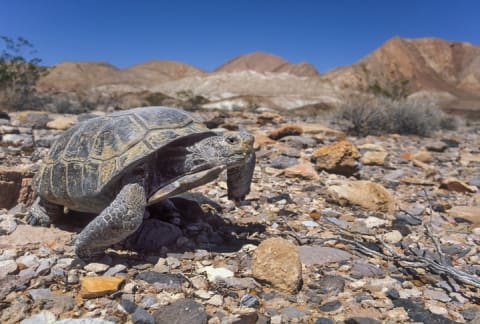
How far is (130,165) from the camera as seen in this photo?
2430 millimetres

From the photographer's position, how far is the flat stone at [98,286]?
2068mm

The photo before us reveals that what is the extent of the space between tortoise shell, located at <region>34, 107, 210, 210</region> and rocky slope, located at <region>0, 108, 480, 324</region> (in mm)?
429

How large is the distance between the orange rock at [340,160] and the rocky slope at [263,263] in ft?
2.40

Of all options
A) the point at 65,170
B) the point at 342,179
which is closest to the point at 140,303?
the point at 65,170

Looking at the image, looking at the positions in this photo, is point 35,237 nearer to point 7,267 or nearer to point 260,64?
point 7,267

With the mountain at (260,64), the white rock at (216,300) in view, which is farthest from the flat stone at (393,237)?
the mountain at (260,64)

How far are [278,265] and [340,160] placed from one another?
3135 mm

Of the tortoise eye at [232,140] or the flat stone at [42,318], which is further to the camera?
the tortoise eye at [232,140]

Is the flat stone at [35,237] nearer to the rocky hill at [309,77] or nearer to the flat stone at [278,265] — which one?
the flat stone at [278,265]

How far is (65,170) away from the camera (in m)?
2.73

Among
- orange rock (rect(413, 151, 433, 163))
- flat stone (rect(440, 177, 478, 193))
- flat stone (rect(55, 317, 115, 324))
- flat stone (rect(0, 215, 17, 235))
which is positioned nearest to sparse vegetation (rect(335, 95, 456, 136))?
orange rock (rect(413, 151, 433, 163))

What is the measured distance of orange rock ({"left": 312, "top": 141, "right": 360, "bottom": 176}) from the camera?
16.9 feet

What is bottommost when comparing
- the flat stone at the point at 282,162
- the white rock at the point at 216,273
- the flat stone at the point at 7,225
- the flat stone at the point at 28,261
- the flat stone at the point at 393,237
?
the white rock at the point at 216,273

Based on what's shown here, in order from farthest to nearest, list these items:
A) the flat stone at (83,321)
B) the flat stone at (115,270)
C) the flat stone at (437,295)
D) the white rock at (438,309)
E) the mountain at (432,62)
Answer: the mountain at (432,62)
the flat stone at (115,270)
the flat stone at (437,295)
the white rock at (438,309)
the flat stone at (83,321)
